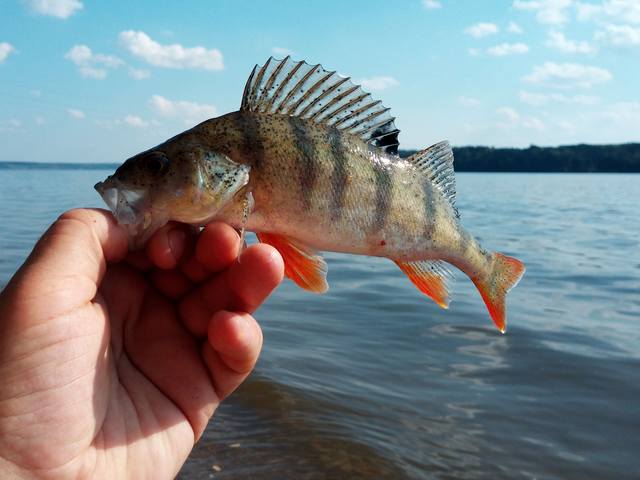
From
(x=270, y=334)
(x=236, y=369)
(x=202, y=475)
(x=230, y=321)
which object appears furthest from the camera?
(x=270, y=334)

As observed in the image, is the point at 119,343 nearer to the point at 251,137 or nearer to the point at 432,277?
the point at 251,137

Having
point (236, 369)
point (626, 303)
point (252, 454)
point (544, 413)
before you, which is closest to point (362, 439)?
point (252, 454)

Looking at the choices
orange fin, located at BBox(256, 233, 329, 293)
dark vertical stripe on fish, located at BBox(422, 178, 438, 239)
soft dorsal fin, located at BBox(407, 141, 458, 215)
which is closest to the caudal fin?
soft dorsal fin, located at BBox(407, 141, 458, 215)

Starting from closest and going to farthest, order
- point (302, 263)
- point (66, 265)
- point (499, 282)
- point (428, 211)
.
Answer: point (66, 265), point (302, 263), point (428, 211), point (499, 282)

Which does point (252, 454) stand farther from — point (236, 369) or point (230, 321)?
point (230, 321)

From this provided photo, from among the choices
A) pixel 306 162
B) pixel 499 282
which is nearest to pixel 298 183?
pixel 306 162

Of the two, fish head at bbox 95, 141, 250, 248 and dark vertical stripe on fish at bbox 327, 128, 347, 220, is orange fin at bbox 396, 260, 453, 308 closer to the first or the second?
dark vertical stripe on fish at bbox 327, 128, 347, 220
